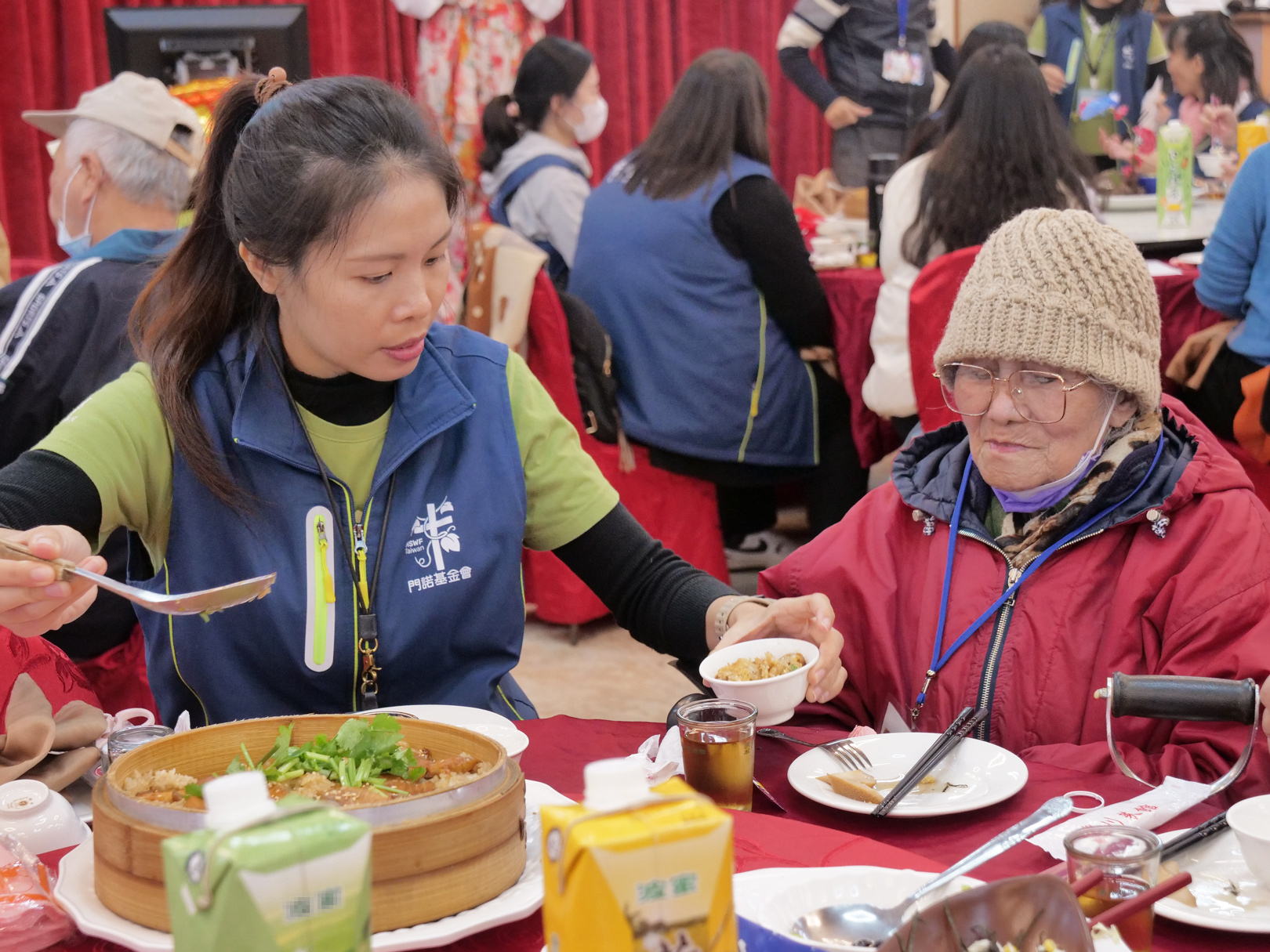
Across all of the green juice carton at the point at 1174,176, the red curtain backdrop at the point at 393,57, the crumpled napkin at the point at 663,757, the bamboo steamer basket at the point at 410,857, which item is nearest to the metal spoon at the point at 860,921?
the bamboo steamer basket at the point at 410,857

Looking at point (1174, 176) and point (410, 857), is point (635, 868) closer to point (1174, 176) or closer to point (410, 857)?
point (410, 857)

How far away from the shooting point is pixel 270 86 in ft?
5.46

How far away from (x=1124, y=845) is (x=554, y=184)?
148 inches

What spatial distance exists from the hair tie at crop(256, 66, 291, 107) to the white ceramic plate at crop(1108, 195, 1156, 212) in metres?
3.66

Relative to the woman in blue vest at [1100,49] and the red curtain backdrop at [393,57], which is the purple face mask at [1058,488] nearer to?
the red curtain backdrop at [393,57]

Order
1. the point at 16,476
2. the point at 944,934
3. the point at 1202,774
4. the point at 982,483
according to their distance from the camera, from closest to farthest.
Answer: the point at 944,934 → the point at 1202,774 → the point at 16,476 → the point at 982,483

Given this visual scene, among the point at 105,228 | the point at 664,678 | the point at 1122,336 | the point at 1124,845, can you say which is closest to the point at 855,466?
the point at 664,678

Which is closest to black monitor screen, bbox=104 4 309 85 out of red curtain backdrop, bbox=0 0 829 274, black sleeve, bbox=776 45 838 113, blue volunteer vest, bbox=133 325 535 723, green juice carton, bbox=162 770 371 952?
→ red curtain backdrop, bbox=0 0 829 274

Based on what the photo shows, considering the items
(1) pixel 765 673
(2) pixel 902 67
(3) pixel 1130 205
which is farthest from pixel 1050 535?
(2) pixel 902 67

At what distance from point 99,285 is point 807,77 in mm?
3585

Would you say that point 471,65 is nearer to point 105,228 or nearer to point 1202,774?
point 105,228

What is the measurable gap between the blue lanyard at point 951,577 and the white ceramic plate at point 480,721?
58 cm

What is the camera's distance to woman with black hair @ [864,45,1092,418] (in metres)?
3.49

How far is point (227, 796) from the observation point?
0.65 m
